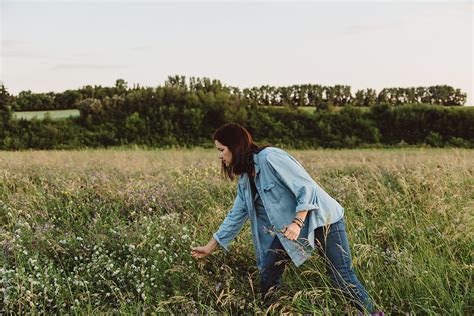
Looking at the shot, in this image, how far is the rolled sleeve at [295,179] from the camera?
12.2ft

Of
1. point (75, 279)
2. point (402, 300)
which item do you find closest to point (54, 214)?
point (75, 279)

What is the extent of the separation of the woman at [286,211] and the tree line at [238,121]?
25.8 meters

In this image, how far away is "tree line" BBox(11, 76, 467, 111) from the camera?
34.0 metres

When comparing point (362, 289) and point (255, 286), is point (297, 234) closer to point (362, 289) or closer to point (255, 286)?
point (362, 289)

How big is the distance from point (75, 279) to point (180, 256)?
971mm

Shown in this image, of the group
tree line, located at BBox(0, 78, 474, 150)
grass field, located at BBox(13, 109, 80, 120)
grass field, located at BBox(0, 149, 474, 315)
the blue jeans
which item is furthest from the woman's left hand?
grass field, located at BBox(13, 109, 80, 120)

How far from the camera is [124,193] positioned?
7035 mm

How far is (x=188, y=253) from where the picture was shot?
5004 millimetres

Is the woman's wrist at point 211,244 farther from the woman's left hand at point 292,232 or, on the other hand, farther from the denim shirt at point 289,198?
the woman's left hand at point 292,232

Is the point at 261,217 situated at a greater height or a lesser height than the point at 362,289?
greater

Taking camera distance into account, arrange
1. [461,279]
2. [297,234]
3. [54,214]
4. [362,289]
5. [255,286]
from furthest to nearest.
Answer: [54,214], [255,286], [461,279], [362,289], [297,234]

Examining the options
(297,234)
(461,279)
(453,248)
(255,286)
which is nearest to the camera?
(297,234)

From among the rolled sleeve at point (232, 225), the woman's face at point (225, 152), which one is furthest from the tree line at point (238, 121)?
the woman's face at point (225, 152)

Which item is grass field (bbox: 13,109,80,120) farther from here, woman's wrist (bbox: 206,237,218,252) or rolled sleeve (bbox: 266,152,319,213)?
rolled sleeve (bbox: 266,152,319,213)
